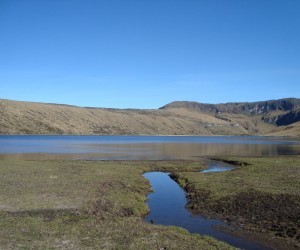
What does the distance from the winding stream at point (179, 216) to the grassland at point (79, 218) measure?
1.23 m

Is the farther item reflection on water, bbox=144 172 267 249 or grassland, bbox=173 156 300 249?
grassland, bbox=173 156 300 249

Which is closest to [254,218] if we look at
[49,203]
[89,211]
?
[89,211]

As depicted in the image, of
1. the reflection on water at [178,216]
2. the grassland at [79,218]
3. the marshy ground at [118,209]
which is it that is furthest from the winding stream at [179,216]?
the grassland at [79,218]

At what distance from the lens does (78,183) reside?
3409cm

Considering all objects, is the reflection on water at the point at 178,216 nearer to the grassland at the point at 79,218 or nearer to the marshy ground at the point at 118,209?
the marshy ground at the point at 118,209

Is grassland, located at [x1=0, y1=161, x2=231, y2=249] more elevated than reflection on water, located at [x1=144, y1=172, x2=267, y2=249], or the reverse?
grassland, located at [x1=0, y1=161, x2=231, y2=249]

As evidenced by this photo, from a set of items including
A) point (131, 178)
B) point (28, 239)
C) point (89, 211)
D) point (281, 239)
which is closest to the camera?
point (28, 239)

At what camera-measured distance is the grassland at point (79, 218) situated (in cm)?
1755

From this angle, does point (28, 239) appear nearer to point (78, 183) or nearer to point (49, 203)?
point (49, 203)

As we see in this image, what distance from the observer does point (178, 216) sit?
87.6ft

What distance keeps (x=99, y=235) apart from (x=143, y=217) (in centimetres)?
756

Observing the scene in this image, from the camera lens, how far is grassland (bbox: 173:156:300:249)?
2216cm

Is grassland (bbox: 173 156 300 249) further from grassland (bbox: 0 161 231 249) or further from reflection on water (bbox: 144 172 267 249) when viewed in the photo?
grassland (bbox: 0 161 231 249)

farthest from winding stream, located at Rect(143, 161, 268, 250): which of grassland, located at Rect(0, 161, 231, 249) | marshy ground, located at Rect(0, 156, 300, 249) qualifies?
grassland, located at Rect(0, 161, 231, 249)
